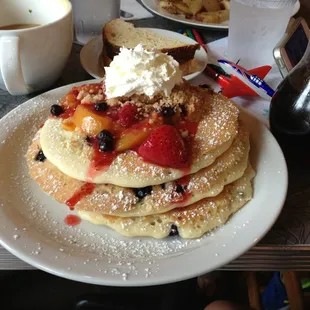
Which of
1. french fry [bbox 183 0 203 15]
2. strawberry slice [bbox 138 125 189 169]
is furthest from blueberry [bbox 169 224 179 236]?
french fry [bbox 183 0 203 15]

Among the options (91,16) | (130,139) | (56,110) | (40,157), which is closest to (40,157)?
(40,157)

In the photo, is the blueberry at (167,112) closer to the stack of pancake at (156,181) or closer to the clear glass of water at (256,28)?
the stack of pancake at (156,181)

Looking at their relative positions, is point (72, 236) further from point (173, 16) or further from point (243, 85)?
point (173, 16)

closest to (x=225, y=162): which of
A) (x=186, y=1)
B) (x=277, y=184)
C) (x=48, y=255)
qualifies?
(x=277, y=184)

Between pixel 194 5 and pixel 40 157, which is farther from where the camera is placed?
pixel 194 5

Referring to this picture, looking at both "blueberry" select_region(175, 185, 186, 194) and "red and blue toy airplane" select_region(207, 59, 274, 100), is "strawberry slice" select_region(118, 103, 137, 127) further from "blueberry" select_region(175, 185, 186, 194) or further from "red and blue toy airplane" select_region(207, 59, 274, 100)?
"red and blue toy airplane" select_region(207, 59, 274, 100)
